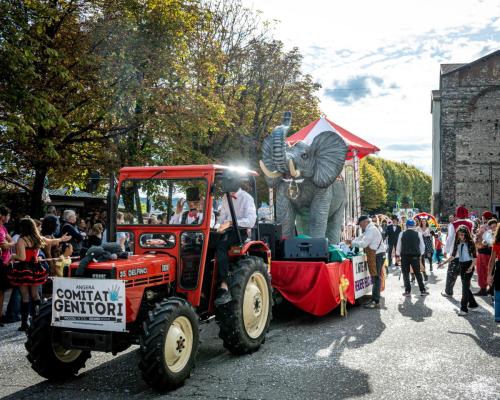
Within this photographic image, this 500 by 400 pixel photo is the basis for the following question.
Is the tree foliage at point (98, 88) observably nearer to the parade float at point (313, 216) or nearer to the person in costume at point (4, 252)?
the person in costume at point (4, 252)

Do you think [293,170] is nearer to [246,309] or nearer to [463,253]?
[463,253]

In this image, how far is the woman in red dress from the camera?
7918 millimetres

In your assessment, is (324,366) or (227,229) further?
(227,229)

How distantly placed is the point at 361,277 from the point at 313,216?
4.95 ft

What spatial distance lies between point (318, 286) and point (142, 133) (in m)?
10.2

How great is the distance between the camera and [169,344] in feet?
16.8

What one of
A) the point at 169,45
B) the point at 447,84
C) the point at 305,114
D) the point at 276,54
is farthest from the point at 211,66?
the point at 447,84

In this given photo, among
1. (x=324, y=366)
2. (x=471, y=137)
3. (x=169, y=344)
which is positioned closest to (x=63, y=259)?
(x=169, y=344)

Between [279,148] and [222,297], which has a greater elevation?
[279,148]

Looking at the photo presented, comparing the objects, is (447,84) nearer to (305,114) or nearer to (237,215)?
Answer: (305,114)

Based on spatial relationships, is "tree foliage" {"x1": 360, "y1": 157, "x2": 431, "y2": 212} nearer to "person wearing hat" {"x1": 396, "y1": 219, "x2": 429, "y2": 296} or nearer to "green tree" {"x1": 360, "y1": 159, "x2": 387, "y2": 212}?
"green tree" {"x1": 360, "y1": 159, "x2": 387, "y2": 212}

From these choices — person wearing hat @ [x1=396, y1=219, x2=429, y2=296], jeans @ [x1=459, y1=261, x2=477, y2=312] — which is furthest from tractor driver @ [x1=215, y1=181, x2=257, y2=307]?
person wearing hat @ [x1=396, y1=219, x2=429, y2=296]

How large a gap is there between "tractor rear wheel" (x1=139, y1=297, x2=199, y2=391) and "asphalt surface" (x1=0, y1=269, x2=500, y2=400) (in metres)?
0.18

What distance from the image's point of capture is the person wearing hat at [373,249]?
10.2m
